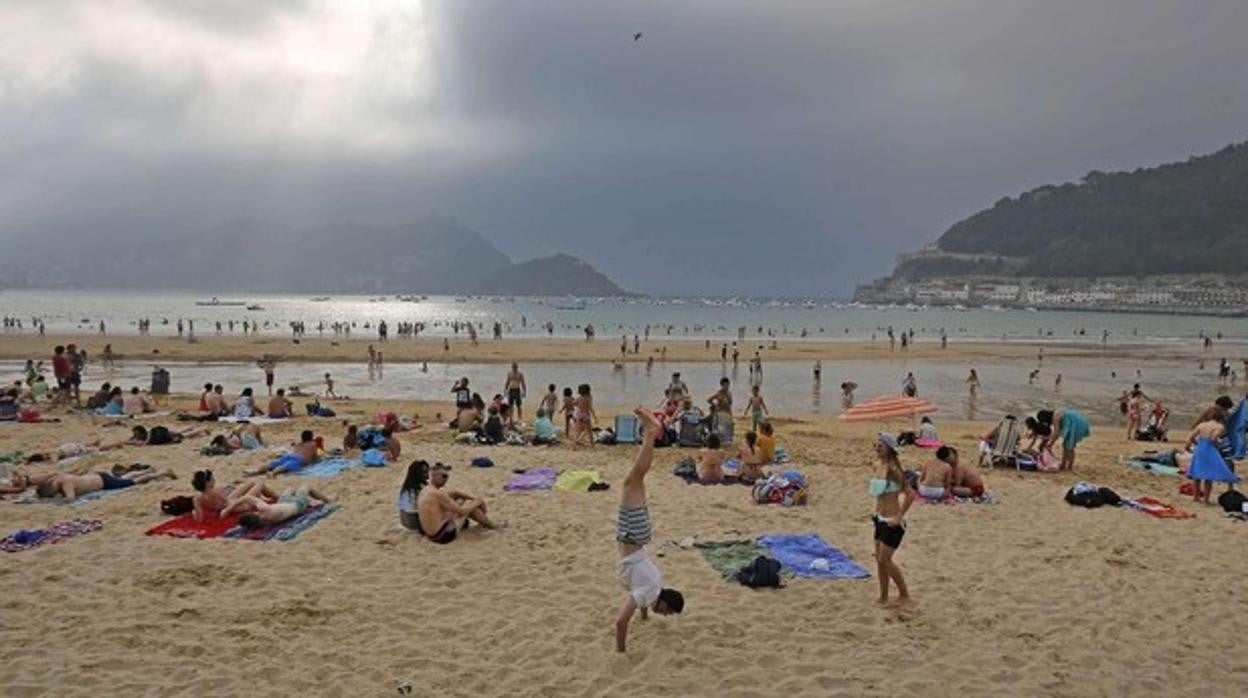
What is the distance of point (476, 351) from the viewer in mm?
46188

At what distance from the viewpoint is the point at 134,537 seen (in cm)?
846

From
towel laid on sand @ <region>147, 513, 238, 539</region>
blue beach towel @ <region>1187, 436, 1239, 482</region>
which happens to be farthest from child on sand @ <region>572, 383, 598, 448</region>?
blue beach towel @ <region>1187, 436, 1239, 482</region>

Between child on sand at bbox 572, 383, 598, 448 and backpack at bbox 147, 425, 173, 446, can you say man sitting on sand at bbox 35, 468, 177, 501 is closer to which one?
backpack at bbox 147, 425, 173, 446

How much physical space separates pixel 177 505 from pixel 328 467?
2.91m

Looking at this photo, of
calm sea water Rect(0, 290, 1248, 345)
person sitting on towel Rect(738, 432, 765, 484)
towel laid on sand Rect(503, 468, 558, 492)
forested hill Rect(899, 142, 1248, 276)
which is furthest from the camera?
forested hill Rect(899, 142, 1248, 276)

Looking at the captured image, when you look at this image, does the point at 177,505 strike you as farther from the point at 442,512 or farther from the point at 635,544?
the point at 635,544

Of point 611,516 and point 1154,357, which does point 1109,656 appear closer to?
point 611,516

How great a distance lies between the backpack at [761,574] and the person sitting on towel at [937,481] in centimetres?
423

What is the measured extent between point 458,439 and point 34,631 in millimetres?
9025

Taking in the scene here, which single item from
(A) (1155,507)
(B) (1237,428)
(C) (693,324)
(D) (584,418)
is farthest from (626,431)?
(C) (693,324)

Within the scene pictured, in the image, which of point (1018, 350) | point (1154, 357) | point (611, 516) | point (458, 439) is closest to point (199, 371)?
point (458, 439)

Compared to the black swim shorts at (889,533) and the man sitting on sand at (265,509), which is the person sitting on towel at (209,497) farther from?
the black swim shorts at (889,533)

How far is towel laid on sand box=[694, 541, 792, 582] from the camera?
7.63m

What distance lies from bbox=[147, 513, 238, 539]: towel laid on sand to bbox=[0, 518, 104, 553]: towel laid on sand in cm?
75
